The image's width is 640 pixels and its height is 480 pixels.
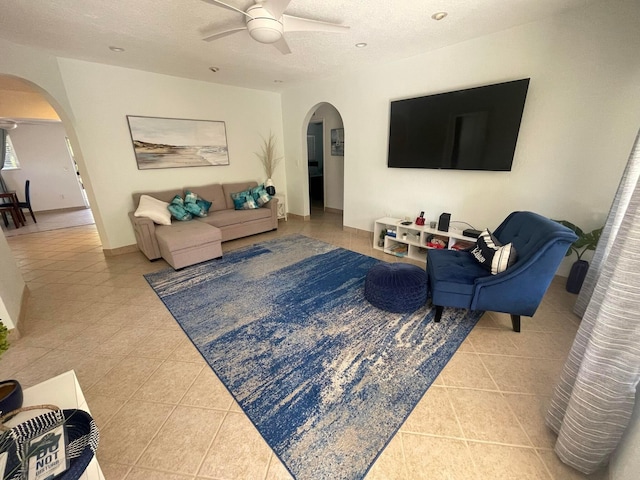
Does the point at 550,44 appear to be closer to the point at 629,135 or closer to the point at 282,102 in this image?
the point at 629,135

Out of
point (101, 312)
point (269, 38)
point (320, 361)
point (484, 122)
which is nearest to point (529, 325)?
point (320, 361)

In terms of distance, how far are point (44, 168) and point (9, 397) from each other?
28.3ft

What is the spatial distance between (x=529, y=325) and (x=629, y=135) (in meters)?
1.84

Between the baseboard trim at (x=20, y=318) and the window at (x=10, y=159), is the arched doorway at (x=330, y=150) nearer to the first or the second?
the baseboard trim at (x=20, y=318)

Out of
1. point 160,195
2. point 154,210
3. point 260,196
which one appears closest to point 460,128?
point 260,196

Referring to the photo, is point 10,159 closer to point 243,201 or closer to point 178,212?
point 178,212

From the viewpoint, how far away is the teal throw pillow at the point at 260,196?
448 centimetres

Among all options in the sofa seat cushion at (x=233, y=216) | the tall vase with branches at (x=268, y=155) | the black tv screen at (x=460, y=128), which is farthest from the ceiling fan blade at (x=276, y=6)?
the tall vase with branches at (x=268, y=155)

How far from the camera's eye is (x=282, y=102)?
5.06m

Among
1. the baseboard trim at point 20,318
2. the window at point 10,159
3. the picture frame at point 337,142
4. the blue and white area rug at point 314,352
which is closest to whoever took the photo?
the blue and white area rug at point 314,352

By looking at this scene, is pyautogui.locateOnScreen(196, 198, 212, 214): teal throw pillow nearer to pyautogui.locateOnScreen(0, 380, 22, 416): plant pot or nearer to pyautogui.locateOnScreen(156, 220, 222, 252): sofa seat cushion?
pyautogui.locateOnScreen(156, 220, 222, 252): sofa seat cushion

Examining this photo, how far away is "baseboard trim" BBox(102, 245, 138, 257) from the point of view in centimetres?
367

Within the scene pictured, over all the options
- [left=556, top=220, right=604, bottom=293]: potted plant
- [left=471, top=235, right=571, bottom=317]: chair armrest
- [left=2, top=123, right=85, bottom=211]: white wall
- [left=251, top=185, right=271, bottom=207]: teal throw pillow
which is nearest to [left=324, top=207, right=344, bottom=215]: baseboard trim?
[left=251, top=185, right=271, bottom=207]: teal throw pillow

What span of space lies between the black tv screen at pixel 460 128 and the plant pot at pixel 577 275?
1.18 m
